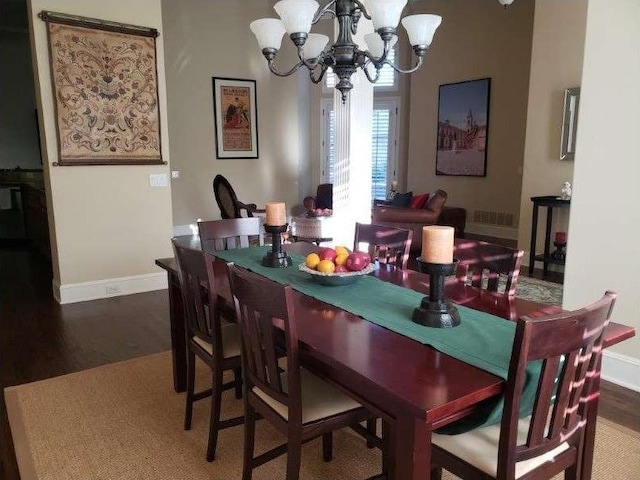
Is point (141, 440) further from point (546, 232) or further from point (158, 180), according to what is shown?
point (546, 232)

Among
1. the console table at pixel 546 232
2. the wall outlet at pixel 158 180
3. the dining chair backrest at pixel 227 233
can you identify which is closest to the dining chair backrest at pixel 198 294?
the dining chair backrest at pixel 227 233

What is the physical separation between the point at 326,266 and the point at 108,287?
320cm

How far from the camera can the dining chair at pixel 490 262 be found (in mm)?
2092

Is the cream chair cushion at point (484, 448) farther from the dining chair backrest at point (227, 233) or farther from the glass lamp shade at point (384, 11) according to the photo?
the dining chair backrest at point (227, 233)

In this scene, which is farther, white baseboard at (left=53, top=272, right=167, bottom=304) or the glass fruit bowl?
white baseboard at (left=53, top=272, right=167, bottom=304)

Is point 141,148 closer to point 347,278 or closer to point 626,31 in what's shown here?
point 347,278

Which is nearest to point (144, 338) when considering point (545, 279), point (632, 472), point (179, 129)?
point (632, 472)

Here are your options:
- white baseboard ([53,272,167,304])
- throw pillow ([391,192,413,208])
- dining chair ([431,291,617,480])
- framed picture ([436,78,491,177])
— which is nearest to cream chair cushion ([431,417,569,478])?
dining chair ([431,291,617,480])

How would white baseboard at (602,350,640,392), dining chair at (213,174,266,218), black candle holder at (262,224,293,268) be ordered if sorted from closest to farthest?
black candle holder at (262,224,293,268) < white baseboard at (602,350,640,392) < dining chair at (213,174,266,218)

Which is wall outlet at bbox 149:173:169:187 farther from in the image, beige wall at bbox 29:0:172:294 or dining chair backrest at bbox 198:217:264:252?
dining chair backrest at bbox 198:217:264:252

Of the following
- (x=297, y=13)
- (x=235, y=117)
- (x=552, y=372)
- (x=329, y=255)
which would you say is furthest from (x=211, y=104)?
(x=552, y=372)

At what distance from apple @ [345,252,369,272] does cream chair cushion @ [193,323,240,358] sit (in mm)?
571

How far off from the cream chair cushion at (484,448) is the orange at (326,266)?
833 mm

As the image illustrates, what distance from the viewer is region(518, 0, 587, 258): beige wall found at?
5.32 metres
